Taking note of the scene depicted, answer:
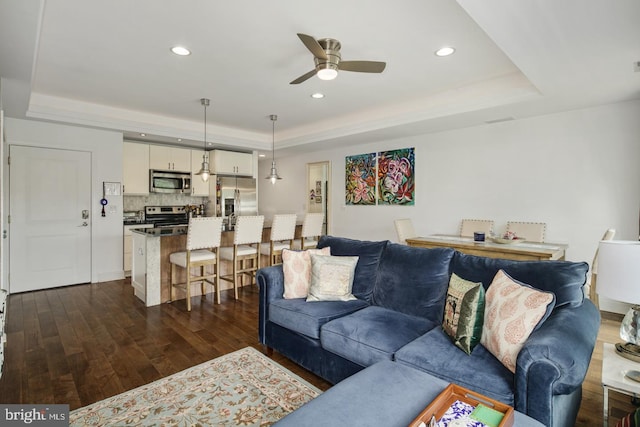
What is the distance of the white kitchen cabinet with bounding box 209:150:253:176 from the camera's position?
6.52 metres

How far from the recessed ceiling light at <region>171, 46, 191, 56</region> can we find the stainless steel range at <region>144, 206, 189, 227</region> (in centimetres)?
371

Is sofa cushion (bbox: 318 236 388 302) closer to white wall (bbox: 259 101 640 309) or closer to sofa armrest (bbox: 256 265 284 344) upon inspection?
sofa armrest (bbox: 256 265 284 344)

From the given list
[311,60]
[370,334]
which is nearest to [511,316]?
[370,334]

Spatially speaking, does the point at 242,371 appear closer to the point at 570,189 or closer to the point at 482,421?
the point at 482,421

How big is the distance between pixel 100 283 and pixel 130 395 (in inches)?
142

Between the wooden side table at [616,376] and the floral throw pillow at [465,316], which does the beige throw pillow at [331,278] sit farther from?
the wooden side table at [616,376]

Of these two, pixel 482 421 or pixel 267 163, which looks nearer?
pixel 482 421

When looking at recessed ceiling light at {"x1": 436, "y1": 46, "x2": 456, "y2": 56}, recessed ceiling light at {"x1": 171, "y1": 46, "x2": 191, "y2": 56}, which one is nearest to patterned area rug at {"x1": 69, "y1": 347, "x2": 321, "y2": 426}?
recessed ceiling light at {"x1": 171, "y1": 46, "x2": 191, "y2": 56}

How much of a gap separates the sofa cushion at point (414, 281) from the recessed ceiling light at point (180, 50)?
254 cm

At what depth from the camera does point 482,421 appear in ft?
3.76

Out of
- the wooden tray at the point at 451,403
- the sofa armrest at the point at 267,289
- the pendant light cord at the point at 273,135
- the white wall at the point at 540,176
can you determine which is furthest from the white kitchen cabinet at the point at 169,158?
the wooden tray at the point at 451,403

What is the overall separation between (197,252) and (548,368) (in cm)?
374

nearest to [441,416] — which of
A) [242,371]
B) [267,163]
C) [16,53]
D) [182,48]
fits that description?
[242,371]

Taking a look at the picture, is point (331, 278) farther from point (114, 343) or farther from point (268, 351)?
point (114, 343)
